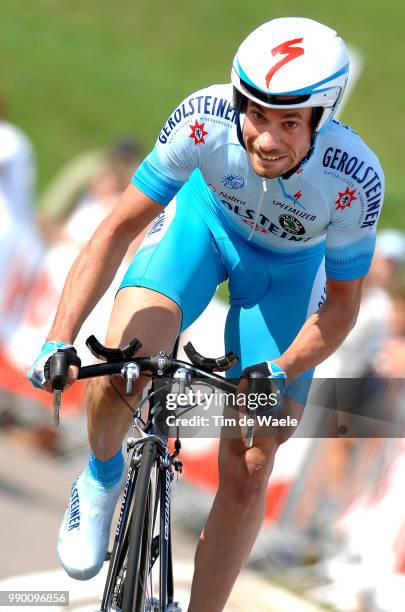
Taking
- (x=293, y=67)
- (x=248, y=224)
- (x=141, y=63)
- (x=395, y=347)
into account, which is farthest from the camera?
(x=141, y=63)

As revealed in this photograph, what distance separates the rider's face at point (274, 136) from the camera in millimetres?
4797

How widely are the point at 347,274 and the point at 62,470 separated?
5321 mm

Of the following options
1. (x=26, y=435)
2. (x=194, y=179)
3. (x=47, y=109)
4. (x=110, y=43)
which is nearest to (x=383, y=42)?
(x=110, y=43)

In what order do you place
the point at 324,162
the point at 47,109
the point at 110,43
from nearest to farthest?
1. the point at 324,162
2. the point at 47,109
3. the point at 110,43

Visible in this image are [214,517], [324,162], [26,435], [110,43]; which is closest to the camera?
[324,162]

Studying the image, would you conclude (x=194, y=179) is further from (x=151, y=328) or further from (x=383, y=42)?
(x=383, y=42)

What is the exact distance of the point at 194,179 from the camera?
5754 mm

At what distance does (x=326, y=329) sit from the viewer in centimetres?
521

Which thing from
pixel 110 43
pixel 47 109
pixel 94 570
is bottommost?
pixel 94 570

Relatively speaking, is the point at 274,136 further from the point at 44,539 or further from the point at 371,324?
the point at 371,324

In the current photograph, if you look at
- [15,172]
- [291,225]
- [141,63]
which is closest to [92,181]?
[15,172]

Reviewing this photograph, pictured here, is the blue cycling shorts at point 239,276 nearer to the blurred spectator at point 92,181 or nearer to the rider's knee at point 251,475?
the rider's knee at point 251,475

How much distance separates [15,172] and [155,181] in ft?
19.0

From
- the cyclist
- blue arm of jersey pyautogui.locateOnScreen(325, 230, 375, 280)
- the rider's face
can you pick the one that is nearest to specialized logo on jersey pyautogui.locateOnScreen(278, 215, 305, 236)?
the cyclist
